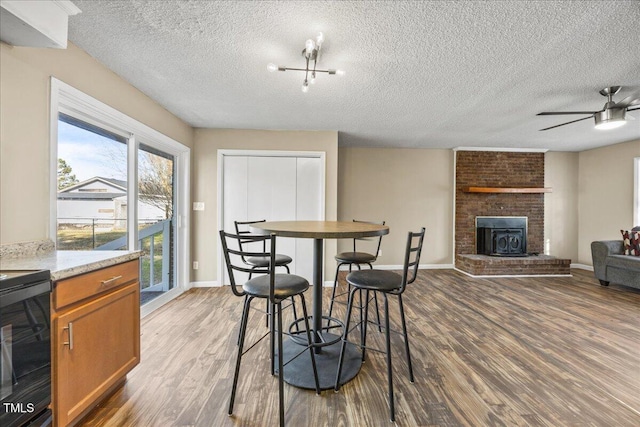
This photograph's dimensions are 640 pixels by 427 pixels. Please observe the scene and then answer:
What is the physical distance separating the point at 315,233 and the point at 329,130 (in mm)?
2875

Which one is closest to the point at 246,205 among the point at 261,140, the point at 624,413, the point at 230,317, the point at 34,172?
the point at 261,140

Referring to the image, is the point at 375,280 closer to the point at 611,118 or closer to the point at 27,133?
the point at 27,133

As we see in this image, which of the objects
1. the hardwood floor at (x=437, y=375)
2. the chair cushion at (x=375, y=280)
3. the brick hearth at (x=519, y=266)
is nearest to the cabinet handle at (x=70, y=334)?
the hardwood floor at (x=437, y=375)

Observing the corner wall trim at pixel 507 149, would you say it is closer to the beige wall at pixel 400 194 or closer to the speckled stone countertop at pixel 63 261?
the beige wall at pixel 400 194

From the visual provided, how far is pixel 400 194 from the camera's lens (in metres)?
5.25

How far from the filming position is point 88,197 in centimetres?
221

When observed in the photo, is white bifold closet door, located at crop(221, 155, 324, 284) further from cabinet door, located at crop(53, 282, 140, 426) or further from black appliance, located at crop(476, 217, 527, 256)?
black appliance, located at crop(476, 217, 527, 256)

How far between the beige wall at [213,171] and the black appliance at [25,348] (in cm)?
277

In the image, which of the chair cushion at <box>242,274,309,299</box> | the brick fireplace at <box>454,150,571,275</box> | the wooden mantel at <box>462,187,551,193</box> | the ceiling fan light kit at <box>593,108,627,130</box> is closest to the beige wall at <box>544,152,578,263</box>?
the brick fireplace at <box>454,150,571,275</box>

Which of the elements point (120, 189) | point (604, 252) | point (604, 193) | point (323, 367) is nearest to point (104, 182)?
point (120, 189)

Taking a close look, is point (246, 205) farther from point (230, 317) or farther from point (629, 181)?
point (629, 181)

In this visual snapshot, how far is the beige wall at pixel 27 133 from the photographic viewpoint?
1.46m

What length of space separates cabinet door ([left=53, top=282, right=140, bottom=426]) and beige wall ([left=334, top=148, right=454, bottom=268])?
3.96m

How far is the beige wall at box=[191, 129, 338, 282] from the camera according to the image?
12.7ft
